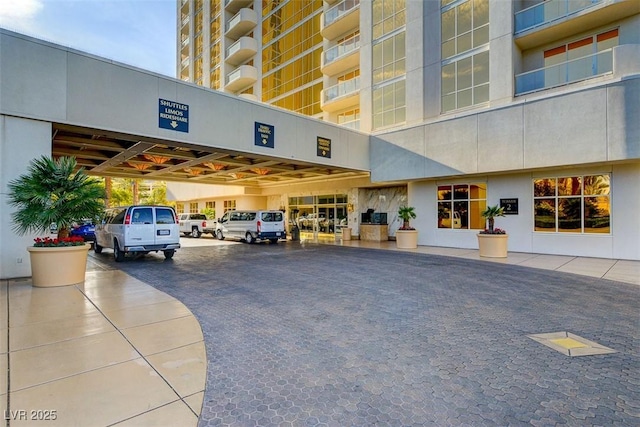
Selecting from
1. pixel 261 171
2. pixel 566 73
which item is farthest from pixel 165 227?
pixel 566 73

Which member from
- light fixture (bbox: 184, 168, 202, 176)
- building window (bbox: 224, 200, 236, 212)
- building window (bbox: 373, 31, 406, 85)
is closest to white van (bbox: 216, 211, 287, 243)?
light fixture (bbox: 184, 168, 202, 176)

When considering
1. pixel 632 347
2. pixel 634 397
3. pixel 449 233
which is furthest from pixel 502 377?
pixel 449 233

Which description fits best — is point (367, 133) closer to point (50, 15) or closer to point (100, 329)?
point (50, 15)

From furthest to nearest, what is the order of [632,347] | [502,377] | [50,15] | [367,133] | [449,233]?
[367,133] < [449,233] < [50,15] < [632,347] < [502,377]

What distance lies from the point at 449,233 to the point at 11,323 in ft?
52.7

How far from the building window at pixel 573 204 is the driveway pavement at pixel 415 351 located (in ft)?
18.3

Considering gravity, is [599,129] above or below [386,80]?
below

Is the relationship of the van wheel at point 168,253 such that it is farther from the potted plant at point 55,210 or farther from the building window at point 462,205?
the building window at point 462,205

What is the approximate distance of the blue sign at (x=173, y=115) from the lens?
1038 centimetres

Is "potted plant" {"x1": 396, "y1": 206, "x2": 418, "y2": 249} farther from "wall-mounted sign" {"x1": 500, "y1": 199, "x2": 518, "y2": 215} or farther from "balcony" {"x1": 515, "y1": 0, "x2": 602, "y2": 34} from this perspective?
"balcony" {"x1": 515, "y1": 0, "x2": 602, "y2": 34}

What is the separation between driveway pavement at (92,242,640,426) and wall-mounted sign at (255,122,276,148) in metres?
6.76

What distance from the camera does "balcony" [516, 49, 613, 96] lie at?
39.7 feet

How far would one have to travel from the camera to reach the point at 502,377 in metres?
3.38

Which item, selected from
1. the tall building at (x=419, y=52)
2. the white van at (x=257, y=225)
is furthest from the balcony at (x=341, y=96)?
the white van at (x=257, y=225)
